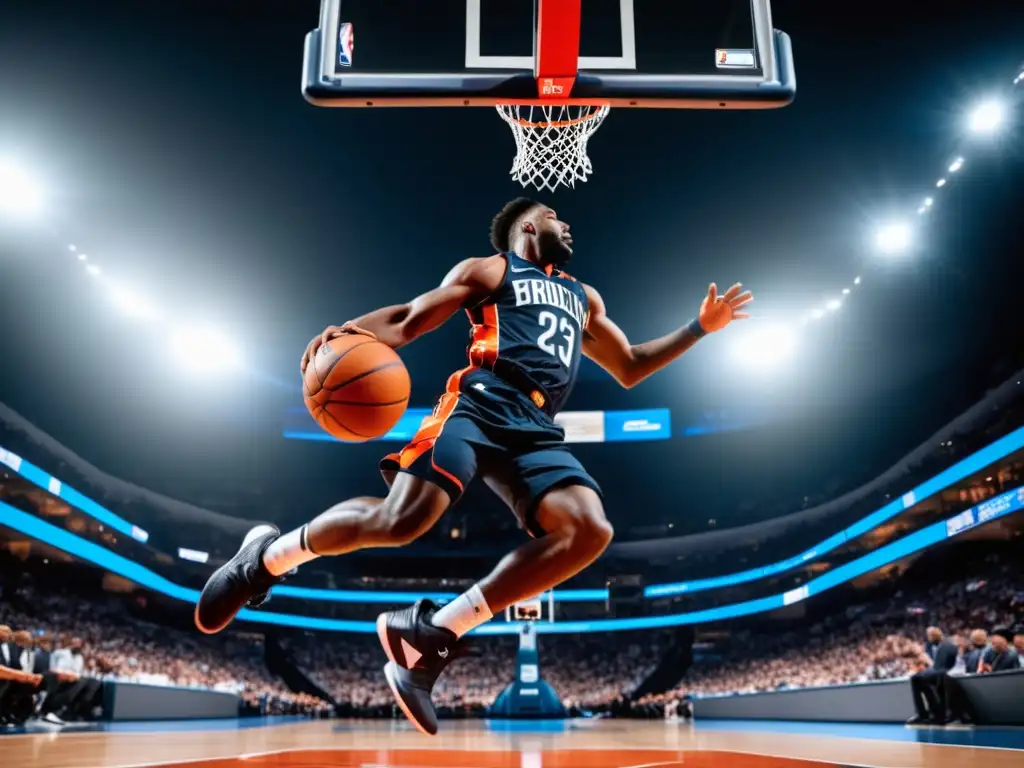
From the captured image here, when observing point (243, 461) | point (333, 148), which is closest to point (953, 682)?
point (333, 148)

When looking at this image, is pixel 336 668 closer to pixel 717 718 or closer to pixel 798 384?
pixel 717 718

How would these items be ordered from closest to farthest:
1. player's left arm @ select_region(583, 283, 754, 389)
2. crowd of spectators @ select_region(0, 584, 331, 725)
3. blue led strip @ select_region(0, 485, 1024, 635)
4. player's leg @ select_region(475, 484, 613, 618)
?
player's leg @ select_region(475, 484, 613, 618) < player's left arm @ select_region(583, 283, 754, 389) < crowd of spectators @ select_region(0, 584, 331, 725) < blue led strip @ select_region(0, 485, 1024, 635)

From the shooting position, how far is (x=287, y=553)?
301 centimetres

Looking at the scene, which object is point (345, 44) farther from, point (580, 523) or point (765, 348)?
point (765, 348)

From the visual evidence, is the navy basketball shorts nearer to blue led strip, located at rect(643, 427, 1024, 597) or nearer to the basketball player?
the basketball player

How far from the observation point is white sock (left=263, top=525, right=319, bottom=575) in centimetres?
296

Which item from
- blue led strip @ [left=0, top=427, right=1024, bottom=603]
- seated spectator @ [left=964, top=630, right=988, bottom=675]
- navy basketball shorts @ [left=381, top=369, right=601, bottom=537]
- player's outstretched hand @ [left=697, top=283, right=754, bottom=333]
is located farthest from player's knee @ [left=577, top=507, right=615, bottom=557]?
blue led strip @ [left=0, top=427, right=1024, bottom=603]

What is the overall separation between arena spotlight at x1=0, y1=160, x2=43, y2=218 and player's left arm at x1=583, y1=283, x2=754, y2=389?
13.4 meters

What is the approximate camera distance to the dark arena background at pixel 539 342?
5.27m

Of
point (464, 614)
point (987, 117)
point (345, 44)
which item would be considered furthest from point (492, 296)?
point (987, 117)

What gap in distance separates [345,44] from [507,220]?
1.91 m

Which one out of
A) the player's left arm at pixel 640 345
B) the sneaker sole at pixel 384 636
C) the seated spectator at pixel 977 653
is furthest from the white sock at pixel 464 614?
the seated spectator at pixel 977 653

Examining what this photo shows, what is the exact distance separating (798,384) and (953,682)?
14535 millimetres

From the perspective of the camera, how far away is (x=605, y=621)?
30.7 meters
